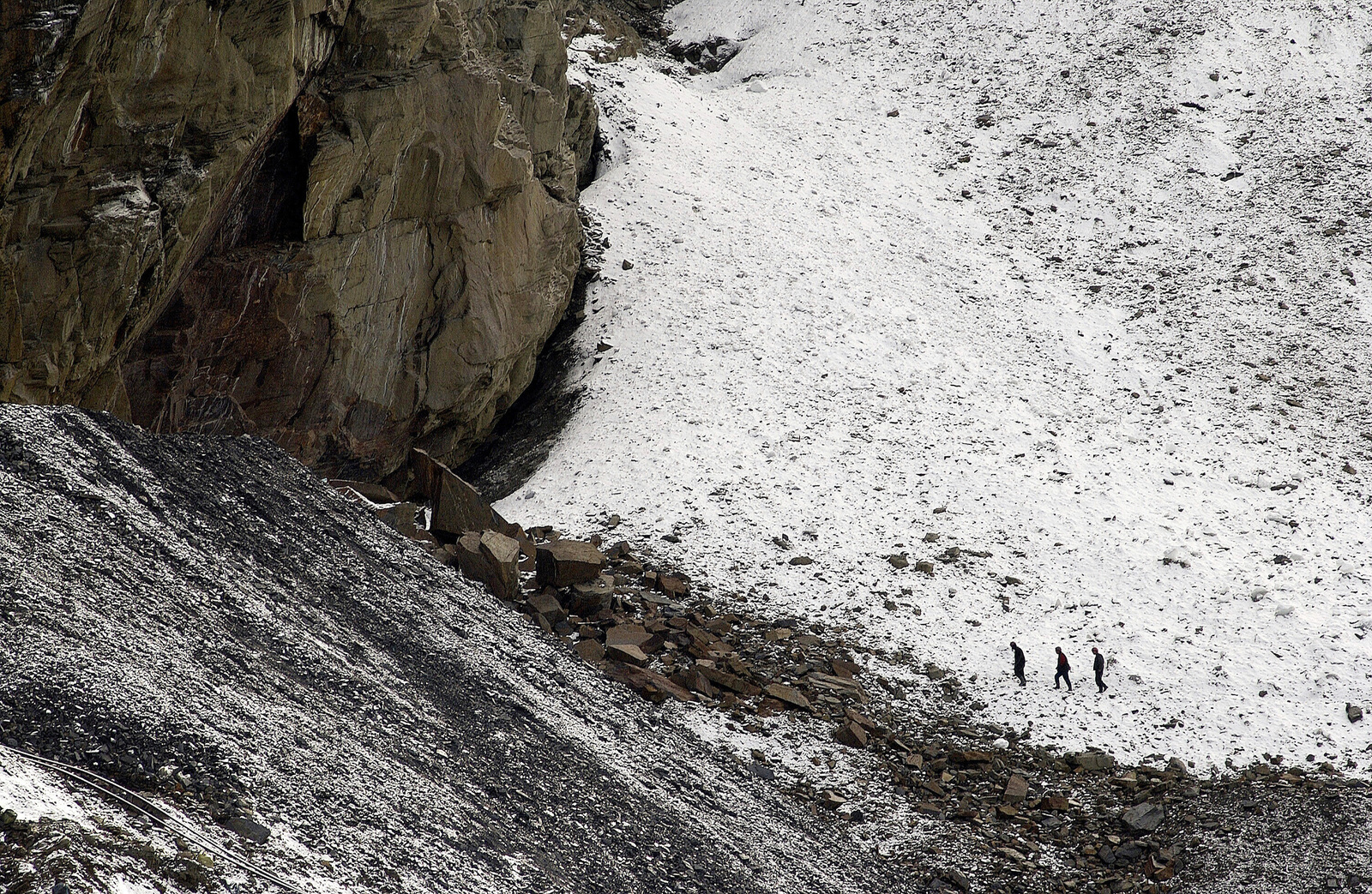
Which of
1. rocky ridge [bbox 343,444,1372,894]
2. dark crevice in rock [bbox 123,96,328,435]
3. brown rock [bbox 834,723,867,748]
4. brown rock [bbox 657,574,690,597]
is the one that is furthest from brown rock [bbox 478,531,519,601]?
dark crevice in rock [bbox 123,96,328,435]

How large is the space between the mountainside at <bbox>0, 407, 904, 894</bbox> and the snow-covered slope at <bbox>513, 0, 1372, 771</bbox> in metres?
5.81

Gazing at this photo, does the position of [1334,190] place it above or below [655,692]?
above

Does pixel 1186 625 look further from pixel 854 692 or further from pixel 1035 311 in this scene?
pixel 1035 311

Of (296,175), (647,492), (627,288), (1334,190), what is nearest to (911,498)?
(647,492)

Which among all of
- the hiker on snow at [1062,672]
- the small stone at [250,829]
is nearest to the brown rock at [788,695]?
the hiker on snow at [1062,672]

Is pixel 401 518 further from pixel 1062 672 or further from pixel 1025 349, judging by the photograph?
pixel 1025 349

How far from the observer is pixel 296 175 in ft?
57.9

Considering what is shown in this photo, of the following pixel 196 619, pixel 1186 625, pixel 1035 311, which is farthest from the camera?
pixel 1035 311

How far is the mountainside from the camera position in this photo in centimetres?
733

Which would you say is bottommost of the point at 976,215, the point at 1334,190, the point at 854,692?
the point at 854,692

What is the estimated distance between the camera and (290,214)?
1781cm

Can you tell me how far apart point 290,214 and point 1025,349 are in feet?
59.3

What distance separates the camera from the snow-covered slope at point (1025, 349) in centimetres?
1727

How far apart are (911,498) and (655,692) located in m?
8.40
